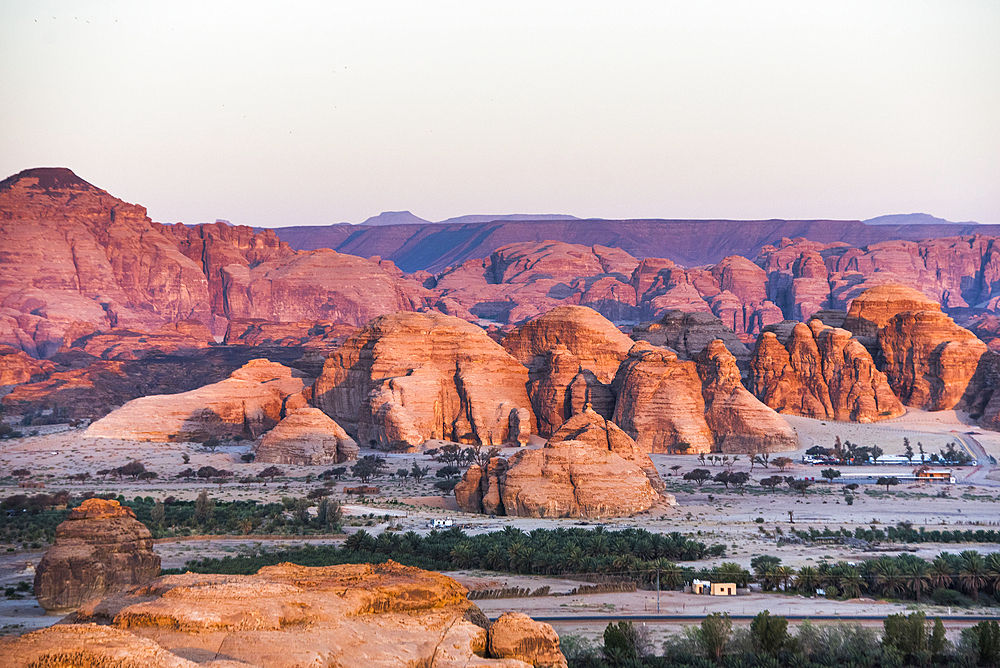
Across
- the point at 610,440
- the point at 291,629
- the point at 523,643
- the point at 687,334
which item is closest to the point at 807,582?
the point at 523,643

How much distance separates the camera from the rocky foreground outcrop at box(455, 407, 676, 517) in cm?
5372

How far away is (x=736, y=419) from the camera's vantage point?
82438 millimetres

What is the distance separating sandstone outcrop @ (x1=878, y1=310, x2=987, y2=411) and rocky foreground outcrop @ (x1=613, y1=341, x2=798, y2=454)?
1657 centimetres

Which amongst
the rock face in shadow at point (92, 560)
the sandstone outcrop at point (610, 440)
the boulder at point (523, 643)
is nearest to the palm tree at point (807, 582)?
the boulder at point (523, 643)

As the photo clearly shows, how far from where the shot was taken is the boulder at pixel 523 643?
68.2 feet

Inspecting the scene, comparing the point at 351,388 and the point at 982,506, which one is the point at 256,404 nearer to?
the point at 351,388

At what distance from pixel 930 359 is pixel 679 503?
4308 cm

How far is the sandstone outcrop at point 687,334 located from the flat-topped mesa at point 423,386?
15.5 meters

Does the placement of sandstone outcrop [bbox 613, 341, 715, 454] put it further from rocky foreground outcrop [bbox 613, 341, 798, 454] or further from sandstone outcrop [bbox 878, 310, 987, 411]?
sandstone outcrop [bbox 878, 310, 987, 411]

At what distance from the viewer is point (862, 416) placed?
296 feet

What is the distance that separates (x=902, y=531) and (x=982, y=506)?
13.4 m

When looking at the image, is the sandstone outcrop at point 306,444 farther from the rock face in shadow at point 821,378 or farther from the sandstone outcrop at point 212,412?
the rock face in shadow at point 821,378

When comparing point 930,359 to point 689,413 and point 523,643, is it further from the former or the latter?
point 523,643

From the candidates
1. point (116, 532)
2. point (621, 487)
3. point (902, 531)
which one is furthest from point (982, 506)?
point (116, 532)
